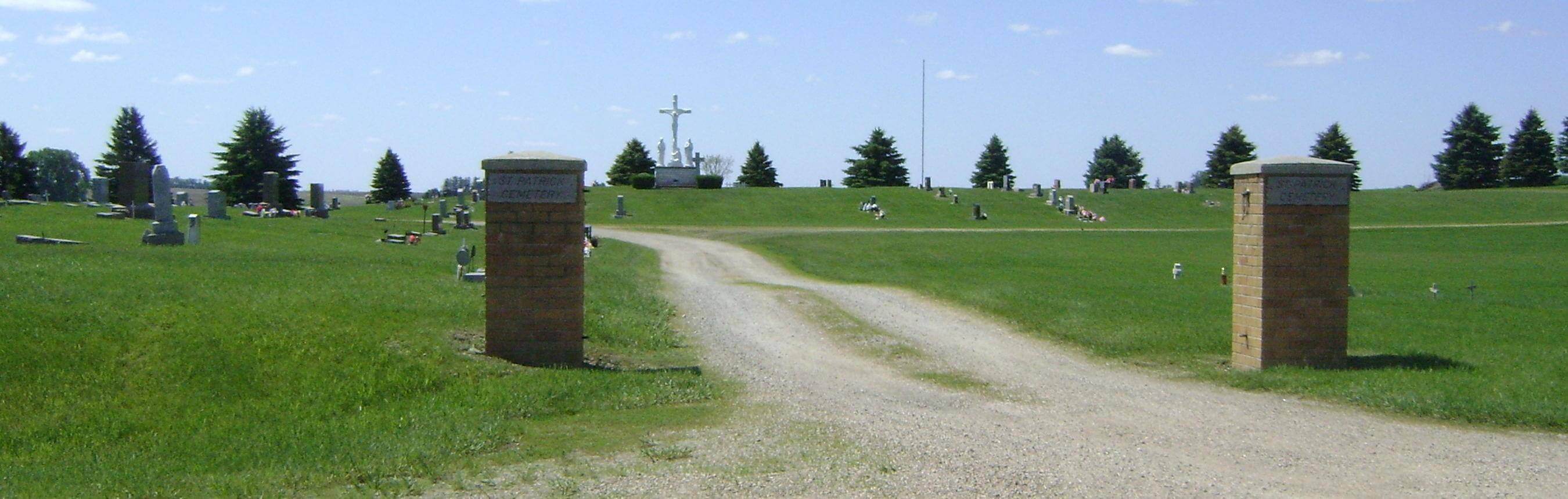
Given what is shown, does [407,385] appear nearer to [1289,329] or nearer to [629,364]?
[629,364]

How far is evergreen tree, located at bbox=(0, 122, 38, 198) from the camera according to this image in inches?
2650

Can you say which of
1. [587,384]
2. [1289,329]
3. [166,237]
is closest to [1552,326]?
[1289,329]

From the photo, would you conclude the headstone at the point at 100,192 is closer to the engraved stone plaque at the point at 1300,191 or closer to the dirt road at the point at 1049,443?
the dirt road at the point at 1049,443

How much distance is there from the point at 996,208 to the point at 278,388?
52788 mm

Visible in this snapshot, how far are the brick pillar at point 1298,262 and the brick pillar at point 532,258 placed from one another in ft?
20.4

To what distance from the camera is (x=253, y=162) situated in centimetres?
6669

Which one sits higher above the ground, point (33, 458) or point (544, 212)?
point (544, 212)

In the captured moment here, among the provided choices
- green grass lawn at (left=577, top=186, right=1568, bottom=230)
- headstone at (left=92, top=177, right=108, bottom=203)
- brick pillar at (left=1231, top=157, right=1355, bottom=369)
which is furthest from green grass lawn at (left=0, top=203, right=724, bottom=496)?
green grass lawn at (left=577, top=186, right=1568, bottom=230)

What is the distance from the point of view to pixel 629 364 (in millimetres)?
11086

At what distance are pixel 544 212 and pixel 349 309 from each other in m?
2.32

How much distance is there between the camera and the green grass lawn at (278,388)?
697cm

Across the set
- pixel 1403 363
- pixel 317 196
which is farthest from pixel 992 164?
pixel 1403 363

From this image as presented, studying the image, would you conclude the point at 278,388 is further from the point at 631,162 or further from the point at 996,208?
the point at 631,162

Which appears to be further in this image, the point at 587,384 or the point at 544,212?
the point at 544,212
